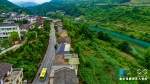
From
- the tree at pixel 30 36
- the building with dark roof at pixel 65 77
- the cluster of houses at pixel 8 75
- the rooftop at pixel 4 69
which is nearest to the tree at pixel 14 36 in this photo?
the tree at pixel 30 36

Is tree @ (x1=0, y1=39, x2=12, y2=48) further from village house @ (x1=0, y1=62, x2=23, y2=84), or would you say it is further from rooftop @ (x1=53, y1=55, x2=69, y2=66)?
village house @ (x1=0, y1=62, x2=23, y2=84)

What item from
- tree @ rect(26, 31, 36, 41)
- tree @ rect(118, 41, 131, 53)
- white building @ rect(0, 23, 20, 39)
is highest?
white building @ rect(0, 23, 20, 39)

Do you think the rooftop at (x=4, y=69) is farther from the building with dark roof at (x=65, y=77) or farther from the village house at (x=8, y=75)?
the building with dark roof at (x=65, y=77)

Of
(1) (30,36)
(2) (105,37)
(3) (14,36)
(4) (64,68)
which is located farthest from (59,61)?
(2) (105,37)

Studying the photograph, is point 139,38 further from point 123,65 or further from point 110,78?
point 110,78

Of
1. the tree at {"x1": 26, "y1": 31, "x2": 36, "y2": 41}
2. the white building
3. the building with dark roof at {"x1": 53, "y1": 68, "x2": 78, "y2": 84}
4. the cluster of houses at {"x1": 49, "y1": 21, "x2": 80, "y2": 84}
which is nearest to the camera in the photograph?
the building with dark roof at {"x1": 53, "y1": 68, "x2": 78, "y2": 84}

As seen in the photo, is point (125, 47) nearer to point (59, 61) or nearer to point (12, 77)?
point (59, 61)

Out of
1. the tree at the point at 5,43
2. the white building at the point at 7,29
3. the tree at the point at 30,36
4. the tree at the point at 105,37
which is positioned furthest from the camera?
the tree at the point at 105,37

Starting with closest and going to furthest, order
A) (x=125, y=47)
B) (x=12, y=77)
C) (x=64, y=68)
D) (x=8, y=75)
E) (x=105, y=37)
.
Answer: (x=12, y=77), (x=8, y=75), (x=64, y=68), (x=125, y=47), (x=105, y=37)

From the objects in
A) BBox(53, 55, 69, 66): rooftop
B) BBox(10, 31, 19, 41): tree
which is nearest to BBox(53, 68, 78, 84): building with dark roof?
BBox(53, 55, 69, 66): rooftop

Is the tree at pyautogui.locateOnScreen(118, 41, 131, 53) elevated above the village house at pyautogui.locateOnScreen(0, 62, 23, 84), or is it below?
below

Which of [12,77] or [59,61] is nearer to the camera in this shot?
[12,77]
